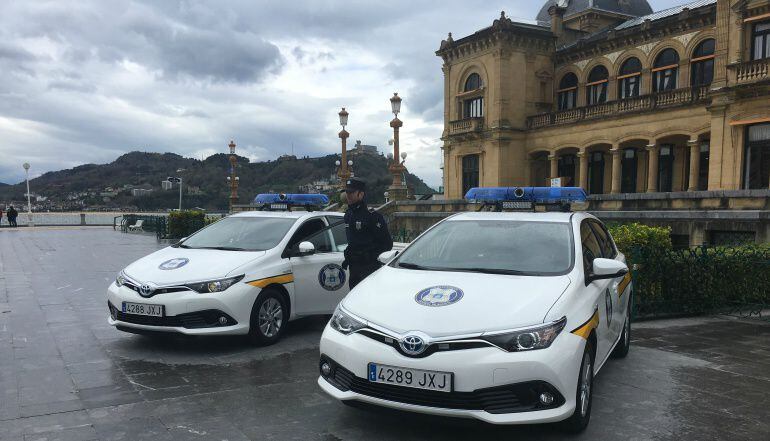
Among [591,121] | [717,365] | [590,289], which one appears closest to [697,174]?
[591,121]

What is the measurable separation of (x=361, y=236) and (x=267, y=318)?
4.78 ft

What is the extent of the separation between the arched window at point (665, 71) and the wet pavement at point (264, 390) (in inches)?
1009

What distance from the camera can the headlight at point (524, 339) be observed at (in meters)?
3.62

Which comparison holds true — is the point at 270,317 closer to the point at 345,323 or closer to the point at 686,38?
the point at 345,323

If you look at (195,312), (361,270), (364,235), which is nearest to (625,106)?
(364,235)

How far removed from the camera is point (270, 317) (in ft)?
21.7

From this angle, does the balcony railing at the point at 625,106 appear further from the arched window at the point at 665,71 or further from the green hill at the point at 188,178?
the green hill at the point at 188,178

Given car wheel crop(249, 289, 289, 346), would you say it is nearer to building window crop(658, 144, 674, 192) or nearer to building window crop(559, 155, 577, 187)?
building window crop(658, 144, 674, 192)

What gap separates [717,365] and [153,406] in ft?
18.6

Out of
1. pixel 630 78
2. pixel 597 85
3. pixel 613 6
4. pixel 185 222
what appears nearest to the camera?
pixel 185 222

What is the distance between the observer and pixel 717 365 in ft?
19.9

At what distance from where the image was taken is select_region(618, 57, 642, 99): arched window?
31.6 meters

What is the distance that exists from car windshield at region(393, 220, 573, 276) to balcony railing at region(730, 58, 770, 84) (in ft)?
71.2

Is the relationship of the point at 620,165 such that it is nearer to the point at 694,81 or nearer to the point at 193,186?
the point at 694,81
